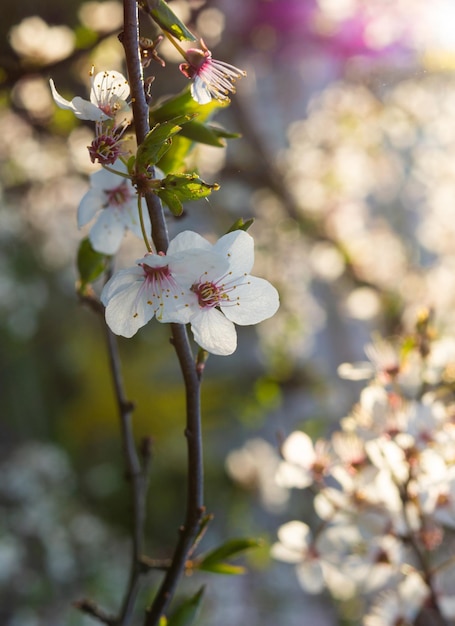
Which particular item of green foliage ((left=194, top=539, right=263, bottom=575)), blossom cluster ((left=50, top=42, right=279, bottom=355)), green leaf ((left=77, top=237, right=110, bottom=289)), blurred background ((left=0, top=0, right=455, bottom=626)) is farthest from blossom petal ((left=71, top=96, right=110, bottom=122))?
blurred background ((left=0, top=0, right=455, bottom=626))

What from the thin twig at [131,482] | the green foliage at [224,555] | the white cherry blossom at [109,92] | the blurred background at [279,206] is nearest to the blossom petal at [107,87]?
the white cherry blossom at [109,92]

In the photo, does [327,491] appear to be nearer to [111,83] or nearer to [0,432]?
[111,83]

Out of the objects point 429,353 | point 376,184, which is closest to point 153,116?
point 429,353

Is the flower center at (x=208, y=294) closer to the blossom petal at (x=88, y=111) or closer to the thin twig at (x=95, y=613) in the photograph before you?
the blossom petal at (x=88, y=111)

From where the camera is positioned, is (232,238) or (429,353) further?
(429,353)

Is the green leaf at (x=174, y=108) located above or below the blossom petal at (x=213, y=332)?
above

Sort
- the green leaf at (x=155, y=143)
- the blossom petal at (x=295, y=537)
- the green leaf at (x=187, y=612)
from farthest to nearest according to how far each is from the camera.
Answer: the blossom petal at (x=295, y=537)
the green leaf at (x=187, y=612)
the green leaf at (x=155, y=143)

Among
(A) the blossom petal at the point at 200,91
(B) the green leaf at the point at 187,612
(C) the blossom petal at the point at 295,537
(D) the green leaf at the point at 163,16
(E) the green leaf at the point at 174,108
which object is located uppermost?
(D) the green leaf at the point at 163,16

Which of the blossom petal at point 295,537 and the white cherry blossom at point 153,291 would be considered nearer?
the white cherry blossom at point 153,291
